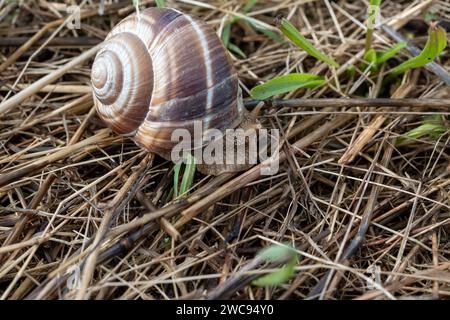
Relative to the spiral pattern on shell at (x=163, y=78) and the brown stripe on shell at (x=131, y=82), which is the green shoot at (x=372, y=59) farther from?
the brown stripe on shell at (x=131, y=82)

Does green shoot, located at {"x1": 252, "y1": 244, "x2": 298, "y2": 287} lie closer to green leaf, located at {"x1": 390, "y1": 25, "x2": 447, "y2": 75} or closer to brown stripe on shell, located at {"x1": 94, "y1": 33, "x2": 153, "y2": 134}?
brown stripe on shell, located at {"x1": 94, "y1": 33, "x2": 153, "y2": 134}

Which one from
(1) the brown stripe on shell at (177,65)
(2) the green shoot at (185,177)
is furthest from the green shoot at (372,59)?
(2) the green shoot at (185,177)

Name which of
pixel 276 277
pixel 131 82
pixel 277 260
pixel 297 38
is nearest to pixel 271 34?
pixel 297 38

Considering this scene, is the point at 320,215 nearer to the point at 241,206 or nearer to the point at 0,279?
the point at 241,206

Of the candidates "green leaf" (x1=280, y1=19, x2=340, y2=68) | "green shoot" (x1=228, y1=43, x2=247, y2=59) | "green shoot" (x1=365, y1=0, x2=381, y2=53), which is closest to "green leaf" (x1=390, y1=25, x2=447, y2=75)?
"green shoot" (x1=365, y1=0, x2=381, y2=53)

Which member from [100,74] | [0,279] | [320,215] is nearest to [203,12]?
[100,74]

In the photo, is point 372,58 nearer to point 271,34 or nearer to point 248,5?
point 271,34
